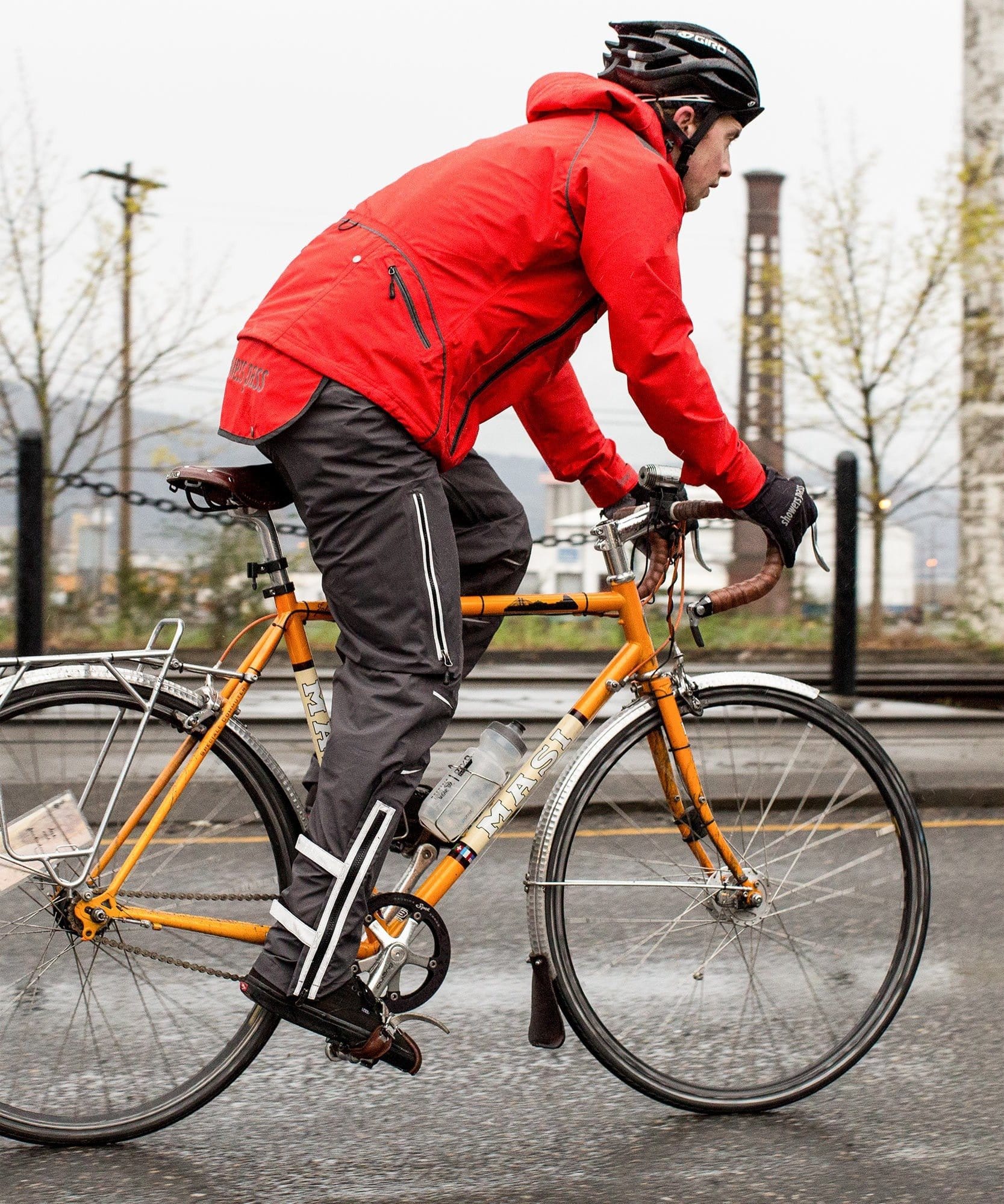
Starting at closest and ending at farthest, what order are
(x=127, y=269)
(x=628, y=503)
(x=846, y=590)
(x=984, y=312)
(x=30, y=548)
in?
(x=628, y=503) < (x=30, y=548) < (x=846, y=590) < (x=127, y=269) < (x=984, y=312)

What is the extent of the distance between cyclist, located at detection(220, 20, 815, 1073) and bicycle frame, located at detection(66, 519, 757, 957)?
159 mm

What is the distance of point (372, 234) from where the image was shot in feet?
8.82

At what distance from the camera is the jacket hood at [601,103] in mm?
2705

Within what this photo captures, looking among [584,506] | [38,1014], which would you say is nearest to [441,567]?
[38,1014]

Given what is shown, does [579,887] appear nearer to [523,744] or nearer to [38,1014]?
[523,744]

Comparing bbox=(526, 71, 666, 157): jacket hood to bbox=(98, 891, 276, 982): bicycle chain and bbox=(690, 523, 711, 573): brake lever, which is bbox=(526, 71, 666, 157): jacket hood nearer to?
bbox=(690, 523, 711, 573): brake lever

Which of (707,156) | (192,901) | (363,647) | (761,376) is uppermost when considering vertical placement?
(761,376)

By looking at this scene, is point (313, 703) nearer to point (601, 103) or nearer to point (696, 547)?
point (696, 547)

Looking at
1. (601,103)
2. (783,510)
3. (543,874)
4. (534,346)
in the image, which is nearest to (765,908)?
(543,874)

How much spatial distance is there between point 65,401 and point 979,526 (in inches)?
389

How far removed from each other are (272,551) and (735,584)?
876mm

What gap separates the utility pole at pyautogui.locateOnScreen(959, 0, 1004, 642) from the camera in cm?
1675

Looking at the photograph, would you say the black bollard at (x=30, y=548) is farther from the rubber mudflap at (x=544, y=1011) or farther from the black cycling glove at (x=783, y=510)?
the black cycling glove at (x=783, y=510)

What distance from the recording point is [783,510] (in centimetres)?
284
